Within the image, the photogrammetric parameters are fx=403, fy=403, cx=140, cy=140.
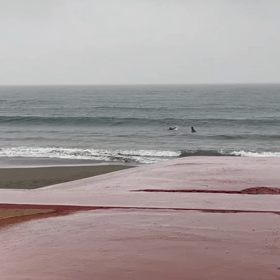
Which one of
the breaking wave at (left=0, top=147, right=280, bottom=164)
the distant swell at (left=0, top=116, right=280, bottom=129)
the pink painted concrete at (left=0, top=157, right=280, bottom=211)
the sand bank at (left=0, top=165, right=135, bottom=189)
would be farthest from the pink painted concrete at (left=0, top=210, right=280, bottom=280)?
the distant swell at (left=0, top=116, right=280, bottom=129)

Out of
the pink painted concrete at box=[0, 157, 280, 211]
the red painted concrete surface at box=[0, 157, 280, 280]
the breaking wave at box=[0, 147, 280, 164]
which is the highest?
the red painted concrete surface at box=[0, 157, 280, 280]

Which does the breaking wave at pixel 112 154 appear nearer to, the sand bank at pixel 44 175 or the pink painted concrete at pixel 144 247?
the sand bank at pixel 44 175

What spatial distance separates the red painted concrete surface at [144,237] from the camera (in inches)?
239

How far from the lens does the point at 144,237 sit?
24.7 feet

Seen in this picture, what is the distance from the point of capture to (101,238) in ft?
24.7

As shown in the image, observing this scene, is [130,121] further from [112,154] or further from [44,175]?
[44,175]

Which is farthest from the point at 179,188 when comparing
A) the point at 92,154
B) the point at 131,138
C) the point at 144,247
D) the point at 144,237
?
the point at 131,138

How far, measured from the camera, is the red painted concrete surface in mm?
6070

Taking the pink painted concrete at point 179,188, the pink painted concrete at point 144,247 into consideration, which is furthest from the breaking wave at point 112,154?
the pink painted concrete at point 144,247

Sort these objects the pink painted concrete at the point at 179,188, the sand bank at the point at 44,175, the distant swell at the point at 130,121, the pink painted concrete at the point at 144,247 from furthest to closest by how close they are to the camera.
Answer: the distant swell at the point at 130,121 → the sand bank at the point at 44,175 → the pink painted concrete at the point at 179,188 → the pink painted concrete at the point at 144,247

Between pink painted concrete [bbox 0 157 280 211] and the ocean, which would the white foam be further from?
pink painted concrete [bbox 0 157 280 211]

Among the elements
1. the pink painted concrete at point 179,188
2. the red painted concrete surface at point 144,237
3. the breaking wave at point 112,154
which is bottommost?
the breaking wave at point 112,154

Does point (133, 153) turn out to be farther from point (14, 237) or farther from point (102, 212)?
point (14, 237)

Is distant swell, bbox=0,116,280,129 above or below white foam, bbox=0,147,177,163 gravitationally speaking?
above
